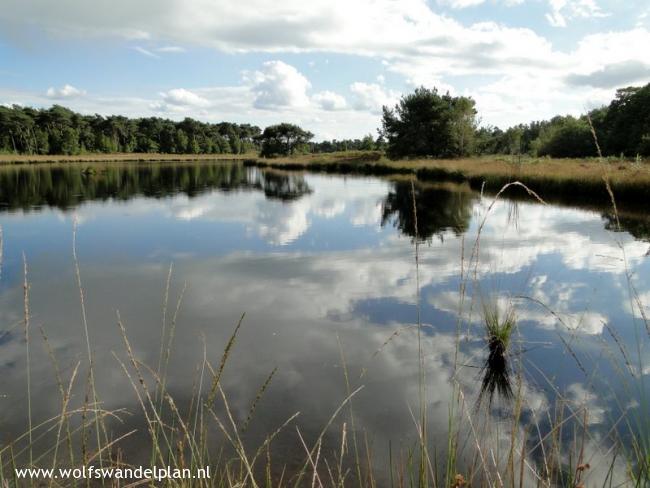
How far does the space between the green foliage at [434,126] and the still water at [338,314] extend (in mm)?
33982

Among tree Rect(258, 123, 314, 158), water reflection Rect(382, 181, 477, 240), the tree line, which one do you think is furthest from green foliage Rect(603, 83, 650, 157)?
tree Rect(258, 123, 314, 158)

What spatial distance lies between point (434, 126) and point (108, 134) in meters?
77.5

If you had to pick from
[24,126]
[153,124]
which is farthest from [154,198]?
[153,124]

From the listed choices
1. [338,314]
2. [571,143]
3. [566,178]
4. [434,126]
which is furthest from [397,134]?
[338,314]

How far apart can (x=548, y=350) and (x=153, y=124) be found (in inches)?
4480

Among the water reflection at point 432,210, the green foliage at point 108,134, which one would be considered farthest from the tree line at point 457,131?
the green foliage at point 108,134

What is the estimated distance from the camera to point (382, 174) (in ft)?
138

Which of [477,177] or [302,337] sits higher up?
[477,177]

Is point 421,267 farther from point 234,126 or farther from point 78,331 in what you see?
point 234,126

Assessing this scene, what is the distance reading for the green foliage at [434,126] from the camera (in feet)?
156

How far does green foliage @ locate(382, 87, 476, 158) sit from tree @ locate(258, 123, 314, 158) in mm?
33926

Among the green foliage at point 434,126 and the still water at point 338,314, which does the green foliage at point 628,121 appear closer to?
the green foliage at point 434,126

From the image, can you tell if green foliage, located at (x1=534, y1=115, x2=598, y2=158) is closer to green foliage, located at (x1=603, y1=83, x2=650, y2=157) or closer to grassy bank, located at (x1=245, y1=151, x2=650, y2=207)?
A: green foliage, located at (x1=603, y1=83, x2=650, y2=157)

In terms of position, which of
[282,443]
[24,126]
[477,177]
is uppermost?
[24,126]
